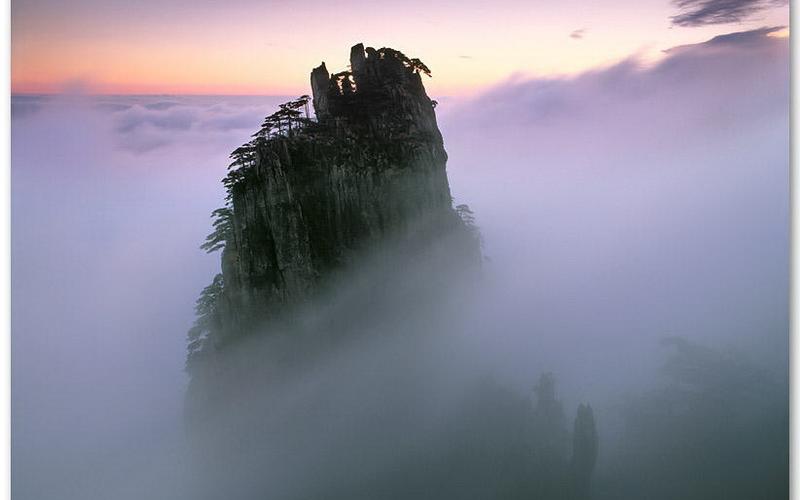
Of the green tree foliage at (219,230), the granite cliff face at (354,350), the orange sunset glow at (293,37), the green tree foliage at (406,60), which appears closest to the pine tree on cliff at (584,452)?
the granite cliff face at (354,350)

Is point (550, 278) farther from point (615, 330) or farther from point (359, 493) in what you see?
point (359, 493)

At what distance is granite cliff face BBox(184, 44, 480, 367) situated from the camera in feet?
12.7

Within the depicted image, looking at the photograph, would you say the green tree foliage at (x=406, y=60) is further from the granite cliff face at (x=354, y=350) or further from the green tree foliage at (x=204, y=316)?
the green tree foliage at (x=204, y=316)

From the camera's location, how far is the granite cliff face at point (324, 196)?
3873 millimetres

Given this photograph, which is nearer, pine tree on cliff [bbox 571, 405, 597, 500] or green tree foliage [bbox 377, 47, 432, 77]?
green tree foliage [bbox 377, 47, 432, 77]

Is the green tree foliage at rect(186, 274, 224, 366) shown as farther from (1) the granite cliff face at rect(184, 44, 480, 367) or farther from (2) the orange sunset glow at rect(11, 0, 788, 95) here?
(2) the orange sunset glow at rect(11, 0, 788, 95)

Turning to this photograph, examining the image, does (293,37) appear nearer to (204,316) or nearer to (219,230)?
(219,230)

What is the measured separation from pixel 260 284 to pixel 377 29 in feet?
6.01

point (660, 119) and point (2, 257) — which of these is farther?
point (660, 119)

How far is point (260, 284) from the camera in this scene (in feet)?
13.0

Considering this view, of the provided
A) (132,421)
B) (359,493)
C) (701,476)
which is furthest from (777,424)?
(132,421)

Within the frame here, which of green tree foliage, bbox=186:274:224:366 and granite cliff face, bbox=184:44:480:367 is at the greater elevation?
granite cliff face, bbox=184:44:480:367

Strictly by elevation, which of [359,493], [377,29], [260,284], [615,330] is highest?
[377,29]

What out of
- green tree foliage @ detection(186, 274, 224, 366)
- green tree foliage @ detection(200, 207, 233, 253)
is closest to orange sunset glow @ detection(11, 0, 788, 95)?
green tree foliage @ detection(200, 207, 233, 253)
